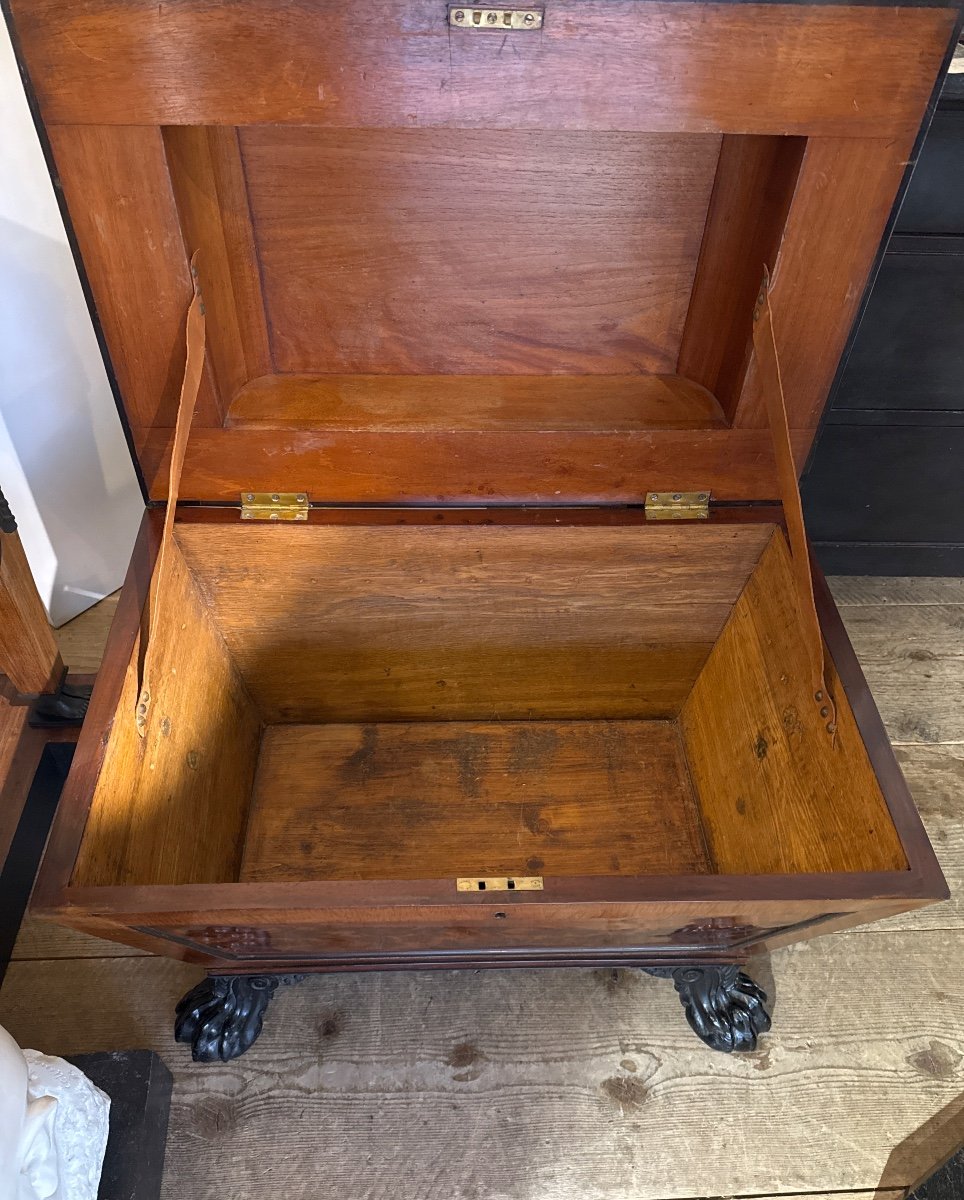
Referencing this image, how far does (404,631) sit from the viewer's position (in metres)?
1.31

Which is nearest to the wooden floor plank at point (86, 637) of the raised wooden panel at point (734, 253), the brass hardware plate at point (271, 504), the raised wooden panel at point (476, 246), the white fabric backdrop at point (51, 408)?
the white fabric backdrop at point (51, 408)

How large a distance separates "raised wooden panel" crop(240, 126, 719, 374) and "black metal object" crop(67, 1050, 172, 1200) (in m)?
0.90

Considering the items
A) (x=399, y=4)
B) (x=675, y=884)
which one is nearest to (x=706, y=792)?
(x=675, y=884)

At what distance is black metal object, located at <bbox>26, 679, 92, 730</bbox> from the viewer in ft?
4.24

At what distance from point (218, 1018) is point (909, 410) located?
1.35 m

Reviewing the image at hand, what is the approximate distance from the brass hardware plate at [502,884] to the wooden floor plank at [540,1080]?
0.52m

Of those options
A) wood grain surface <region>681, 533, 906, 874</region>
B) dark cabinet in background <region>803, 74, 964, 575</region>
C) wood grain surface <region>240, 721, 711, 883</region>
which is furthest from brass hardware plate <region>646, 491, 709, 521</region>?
wood grain surface <region>240, 721, 711, 883</region>

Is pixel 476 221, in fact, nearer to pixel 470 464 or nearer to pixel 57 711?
pixel 470 464

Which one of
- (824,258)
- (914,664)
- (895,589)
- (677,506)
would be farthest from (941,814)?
(824,258)

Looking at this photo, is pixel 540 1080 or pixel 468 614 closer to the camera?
pixel 540 1080

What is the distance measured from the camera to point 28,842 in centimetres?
126

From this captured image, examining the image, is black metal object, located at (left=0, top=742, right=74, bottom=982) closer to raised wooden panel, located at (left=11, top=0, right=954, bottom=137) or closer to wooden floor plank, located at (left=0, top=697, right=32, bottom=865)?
wooden floor plank, located at (left=0, top=697, right=32, bottom=865)

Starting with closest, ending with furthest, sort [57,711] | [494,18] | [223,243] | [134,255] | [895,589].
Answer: [494,18], [134,255], [223,243], [57,711], [895,589]

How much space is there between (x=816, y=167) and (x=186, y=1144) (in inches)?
51.9
